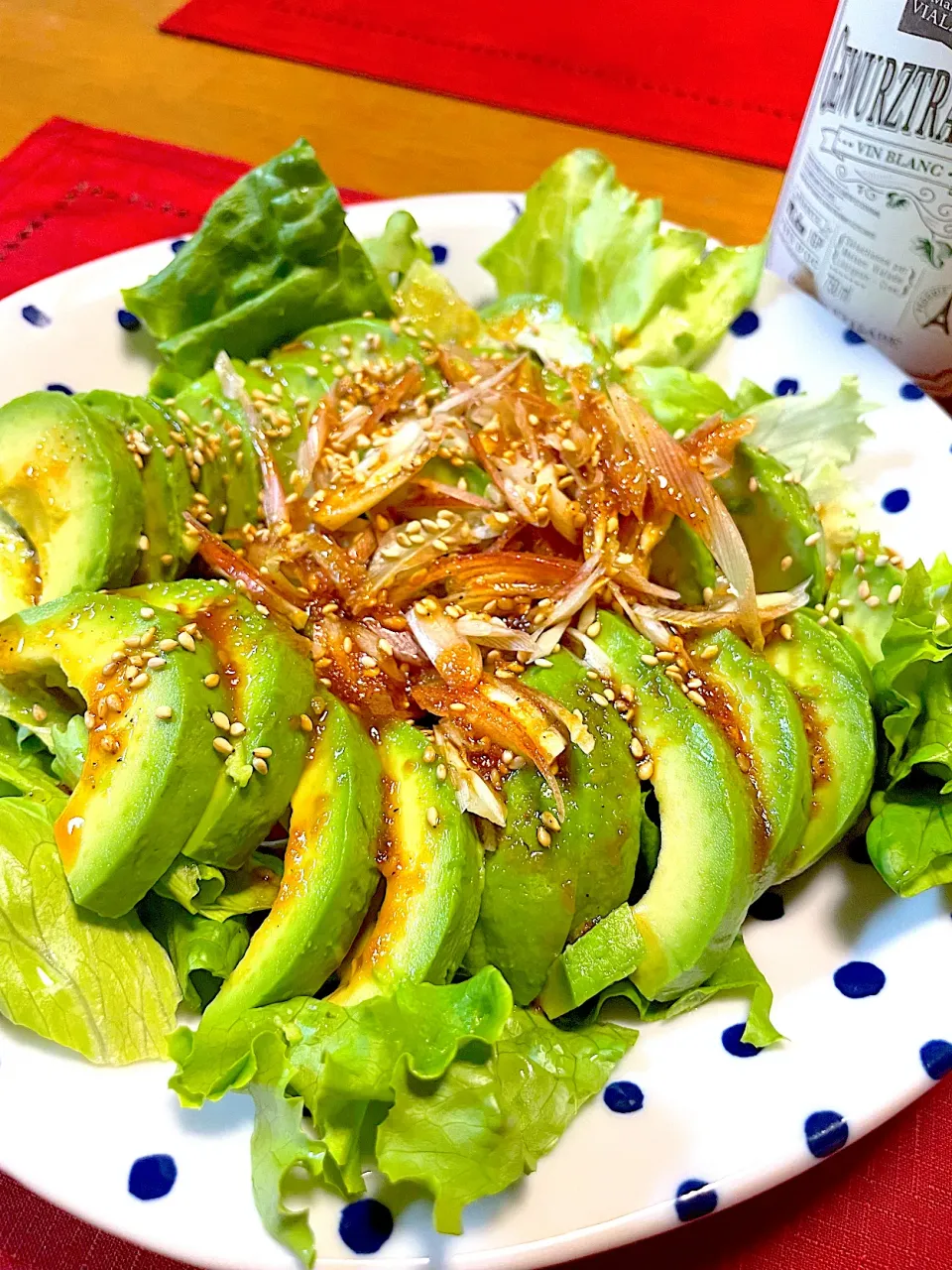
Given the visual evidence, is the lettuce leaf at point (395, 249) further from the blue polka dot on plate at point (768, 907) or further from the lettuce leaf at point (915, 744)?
the blue polka dot on plate at point (768, 907)

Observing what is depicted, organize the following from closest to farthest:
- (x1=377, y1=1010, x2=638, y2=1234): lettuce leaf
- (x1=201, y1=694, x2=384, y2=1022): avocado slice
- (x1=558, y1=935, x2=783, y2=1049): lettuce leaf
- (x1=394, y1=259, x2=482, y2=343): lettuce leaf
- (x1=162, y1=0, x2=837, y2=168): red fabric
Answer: (x1=377, y1=1010, x2=638, y2=1234): lettuce leaf
(x1=201, y1=694, x2=384, y2=1022): avocado slice
(x1=558, y1=935, x2=783, y2=1049): lettuce leaf
(x1=394, y1=259, x2=482, y2=343): lettuce leaf
(x1=162, y1=0, x2=837, y2=168): red fabric

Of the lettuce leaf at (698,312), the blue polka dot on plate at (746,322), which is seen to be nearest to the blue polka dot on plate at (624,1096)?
the lettuce leaf at (698,312)

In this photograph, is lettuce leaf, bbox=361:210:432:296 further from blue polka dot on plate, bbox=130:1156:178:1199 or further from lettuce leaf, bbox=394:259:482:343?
blue polka dot on plate, bbox=130:1156:178:1199

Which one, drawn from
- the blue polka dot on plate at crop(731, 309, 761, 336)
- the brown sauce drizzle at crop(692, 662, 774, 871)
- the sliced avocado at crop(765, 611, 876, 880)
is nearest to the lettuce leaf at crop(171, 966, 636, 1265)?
the brown sauce drizzle at crop(692, 662, 774, 871)

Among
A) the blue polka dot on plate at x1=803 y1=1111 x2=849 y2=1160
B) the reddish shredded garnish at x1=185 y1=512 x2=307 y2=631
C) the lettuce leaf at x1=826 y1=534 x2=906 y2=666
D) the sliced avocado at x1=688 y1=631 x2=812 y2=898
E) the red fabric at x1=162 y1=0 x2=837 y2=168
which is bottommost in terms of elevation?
the blue polka dot on plate at x1=803 y1=1111 x2=849 y2=1160

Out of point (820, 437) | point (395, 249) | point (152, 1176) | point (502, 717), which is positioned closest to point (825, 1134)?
point (502, 717)

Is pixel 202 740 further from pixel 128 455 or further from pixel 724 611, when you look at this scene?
pixel 724 611

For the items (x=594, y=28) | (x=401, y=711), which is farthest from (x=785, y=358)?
(x=594, y=28)

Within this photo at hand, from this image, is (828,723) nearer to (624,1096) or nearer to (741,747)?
(741,747)
